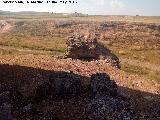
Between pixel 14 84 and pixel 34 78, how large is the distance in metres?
2.13

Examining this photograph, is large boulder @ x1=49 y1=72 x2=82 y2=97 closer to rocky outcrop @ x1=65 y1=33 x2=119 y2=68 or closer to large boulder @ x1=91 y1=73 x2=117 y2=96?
large boulder @ x1=91 y1=73 x2=117 y2=96

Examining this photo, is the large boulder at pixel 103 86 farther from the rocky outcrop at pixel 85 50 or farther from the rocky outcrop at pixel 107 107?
the rocky outcrop at pixel 85 50

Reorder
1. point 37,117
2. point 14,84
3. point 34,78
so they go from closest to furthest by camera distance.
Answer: point 37,117 → point 14,84 → point 34,78

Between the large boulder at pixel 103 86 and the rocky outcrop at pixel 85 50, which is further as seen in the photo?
the rocky outcrop at pixel 85 50

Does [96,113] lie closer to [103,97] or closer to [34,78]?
[103,97]

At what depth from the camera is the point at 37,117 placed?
18.5m

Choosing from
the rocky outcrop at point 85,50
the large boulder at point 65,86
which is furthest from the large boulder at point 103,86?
the rocky outcrop at point 85,50

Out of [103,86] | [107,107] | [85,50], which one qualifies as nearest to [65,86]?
[103,86]

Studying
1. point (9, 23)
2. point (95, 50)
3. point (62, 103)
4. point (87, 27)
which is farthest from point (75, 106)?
point (9, 23)

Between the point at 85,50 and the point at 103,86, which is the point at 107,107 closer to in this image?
the point at 103,86

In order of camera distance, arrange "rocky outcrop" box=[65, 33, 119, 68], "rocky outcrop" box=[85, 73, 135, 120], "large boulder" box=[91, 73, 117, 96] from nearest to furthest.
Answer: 1. "rocky outcrop" box=[85, 73, 135, 120]
2. "large boulder" box=[91, 73, 117, 96]
3. "rocky outcrop" box=[65, 33, 119, 68]

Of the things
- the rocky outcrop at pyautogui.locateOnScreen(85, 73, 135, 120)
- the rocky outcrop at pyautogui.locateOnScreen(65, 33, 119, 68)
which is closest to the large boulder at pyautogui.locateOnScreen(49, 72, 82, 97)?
the rocky outcrop at pyautogui.locateOnScreen(85, 73, 135, 120)

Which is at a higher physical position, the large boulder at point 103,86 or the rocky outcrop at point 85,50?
the large boulder at point 103,86

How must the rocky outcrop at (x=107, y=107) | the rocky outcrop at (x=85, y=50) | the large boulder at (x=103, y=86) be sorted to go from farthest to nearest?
the rocky outcrop at (x=85, y=50) → the large boulder at (x=103, y=86) → the rocky outcrop at (x=107, y=107)
